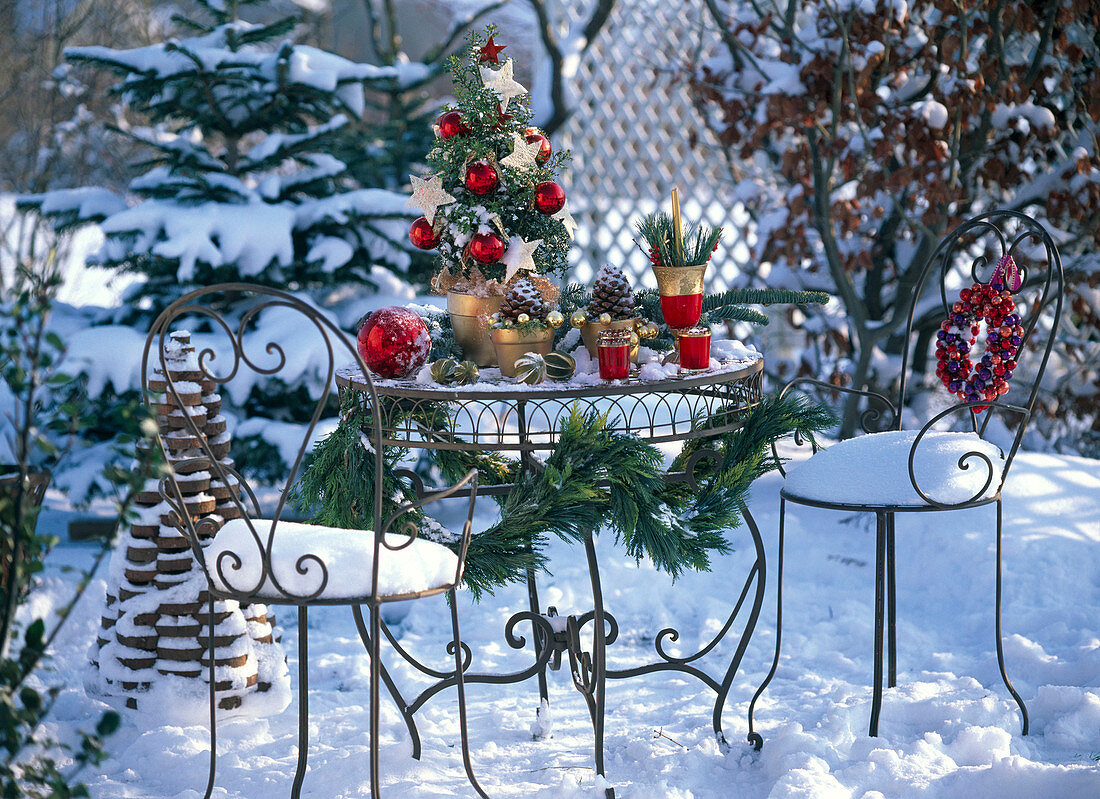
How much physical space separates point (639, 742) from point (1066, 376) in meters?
2.71

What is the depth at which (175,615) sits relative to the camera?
7.54ft

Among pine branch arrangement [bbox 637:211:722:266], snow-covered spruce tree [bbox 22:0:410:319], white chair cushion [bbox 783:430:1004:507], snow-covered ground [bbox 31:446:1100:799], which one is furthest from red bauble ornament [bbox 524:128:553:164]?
snow-covered spruce tree [bbox 22:0:410:319]

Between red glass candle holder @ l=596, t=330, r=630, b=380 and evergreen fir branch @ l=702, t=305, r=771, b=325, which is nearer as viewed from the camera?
red glass candle holder @ l=596, t=330, r=630, b=380

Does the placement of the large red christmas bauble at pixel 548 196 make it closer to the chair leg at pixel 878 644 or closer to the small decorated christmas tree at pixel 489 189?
the small decorated christmas tree at pixel 489 189

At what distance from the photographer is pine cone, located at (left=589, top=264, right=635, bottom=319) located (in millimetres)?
1916

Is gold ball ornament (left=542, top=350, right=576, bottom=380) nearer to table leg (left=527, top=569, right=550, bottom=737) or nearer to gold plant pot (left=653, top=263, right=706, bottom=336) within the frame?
gold plant pot (left=653, top=263, right=706, bottom=336)

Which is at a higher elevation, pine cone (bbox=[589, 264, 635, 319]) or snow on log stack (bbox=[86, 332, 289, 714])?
pine cone (bbox=[589, 264, 635, 319])

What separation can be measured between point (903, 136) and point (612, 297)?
1844 mm

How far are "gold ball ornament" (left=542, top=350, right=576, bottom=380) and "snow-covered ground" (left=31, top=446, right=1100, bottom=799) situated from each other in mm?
777

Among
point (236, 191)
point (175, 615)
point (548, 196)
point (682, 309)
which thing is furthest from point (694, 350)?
point (236, 191)

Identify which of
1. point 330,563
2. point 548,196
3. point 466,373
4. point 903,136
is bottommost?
point 330,563

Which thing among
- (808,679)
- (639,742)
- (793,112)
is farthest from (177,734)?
(793,112)

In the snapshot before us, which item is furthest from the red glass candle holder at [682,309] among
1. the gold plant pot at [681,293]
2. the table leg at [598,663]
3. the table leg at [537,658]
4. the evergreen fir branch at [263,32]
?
the evergreen fir branch at [263,32]

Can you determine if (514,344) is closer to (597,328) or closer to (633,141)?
(597,328)
